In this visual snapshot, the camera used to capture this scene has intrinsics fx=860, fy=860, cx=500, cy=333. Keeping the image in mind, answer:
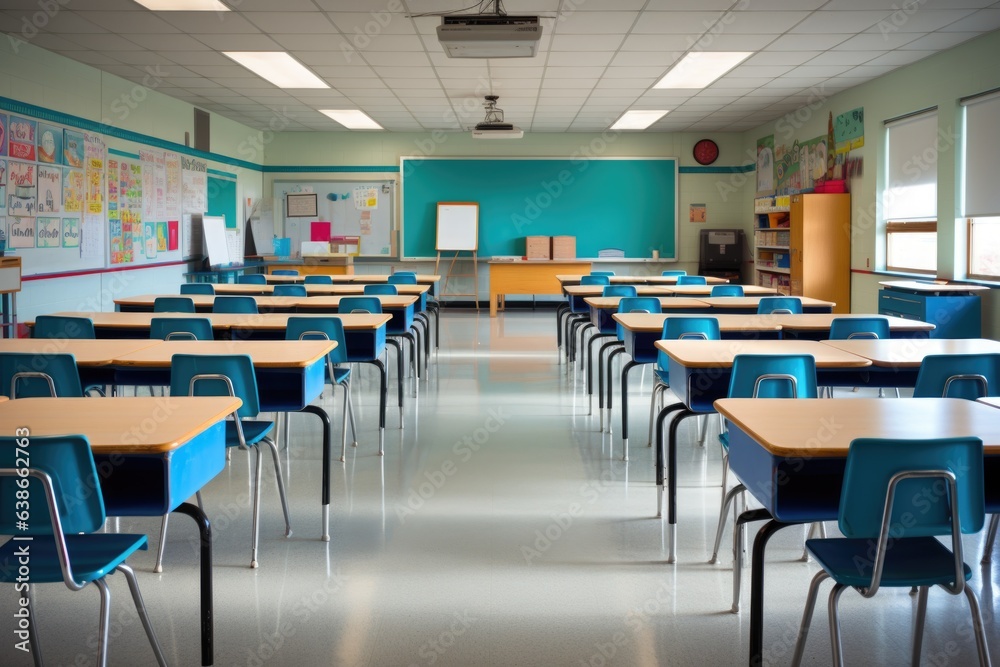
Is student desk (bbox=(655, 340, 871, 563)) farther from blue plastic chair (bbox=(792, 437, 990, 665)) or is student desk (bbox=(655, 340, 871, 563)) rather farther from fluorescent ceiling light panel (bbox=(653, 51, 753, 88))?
fluorescent ceiling light panel (bbox=(653, 51, 753, 88))

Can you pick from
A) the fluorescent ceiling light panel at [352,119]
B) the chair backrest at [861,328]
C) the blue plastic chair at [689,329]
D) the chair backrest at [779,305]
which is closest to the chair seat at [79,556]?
the blue plastic chair at [689,329]

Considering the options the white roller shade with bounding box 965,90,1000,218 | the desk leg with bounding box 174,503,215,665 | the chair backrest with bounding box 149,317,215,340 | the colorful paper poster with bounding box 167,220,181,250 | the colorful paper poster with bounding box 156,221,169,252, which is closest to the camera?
the desk leg with bounding box 174,503,215,665

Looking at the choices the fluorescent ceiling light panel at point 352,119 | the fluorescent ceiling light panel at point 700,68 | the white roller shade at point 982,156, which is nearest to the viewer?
the white roller shade at point 982,156

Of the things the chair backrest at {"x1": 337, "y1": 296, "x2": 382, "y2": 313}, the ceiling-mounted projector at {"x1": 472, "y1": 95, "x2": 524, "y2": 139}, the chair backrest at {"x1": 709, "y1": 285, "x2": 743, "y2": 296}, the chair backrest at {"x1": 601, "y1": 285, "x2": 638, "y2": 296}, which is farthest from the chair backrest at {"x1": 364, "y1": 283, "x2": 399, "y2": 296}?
the ceiling-mounted projector at {"x1": 472, "y1": 95, "x2": 524, "y2": 139}

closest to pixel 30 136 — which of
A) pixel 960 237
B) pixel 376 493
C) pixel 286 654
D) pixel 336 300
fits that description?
pixel 336 300

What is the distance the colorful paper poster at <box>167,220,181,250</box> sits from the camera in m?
10.7

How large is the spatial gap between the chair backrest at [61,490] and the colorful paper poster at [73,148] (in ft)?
23.3

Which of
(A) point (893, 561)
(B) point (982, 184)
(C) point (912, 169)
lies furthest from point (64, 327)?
(C) point (912, 169)

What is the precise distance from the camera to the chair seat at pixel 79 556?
2.07 metres

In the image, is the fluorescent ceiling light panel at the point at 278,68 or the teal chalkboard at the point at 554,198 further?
the teal chalkboard at the point at 554,198

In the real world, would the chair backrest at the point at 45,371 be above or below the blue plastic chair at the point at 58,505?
above

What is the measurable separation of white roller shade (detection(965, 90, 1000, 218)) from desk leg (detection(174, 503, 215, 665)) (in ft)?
24.8

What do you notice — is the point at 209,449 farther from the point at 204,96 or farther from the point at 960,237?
the point at 204,96

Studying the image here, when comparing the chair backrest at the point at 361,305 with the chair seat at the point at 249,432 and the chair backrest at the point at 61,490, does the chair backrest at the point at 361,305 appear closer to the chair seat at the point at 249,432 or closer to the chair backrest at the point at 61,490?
the chair seat at the point at 249,432
